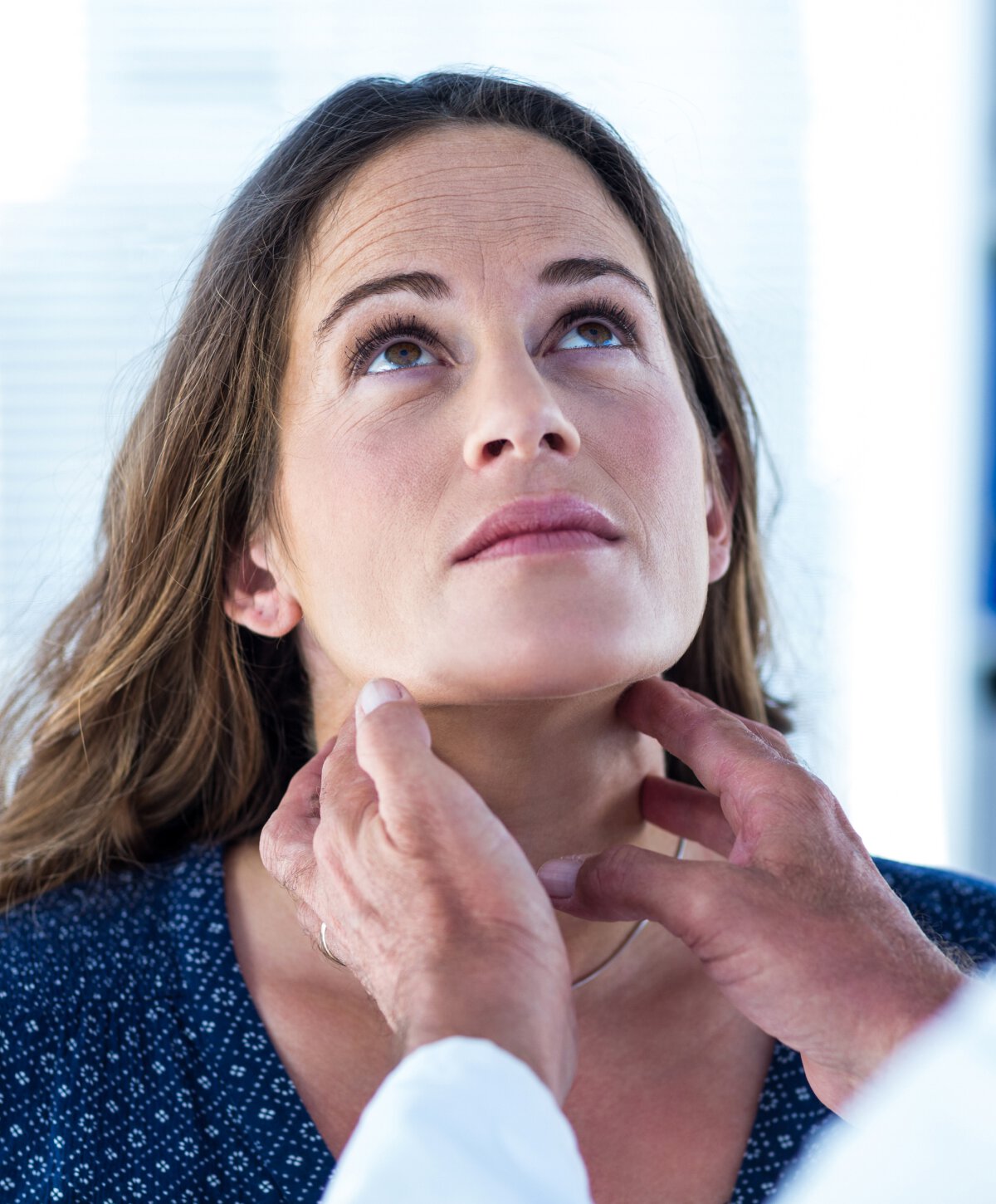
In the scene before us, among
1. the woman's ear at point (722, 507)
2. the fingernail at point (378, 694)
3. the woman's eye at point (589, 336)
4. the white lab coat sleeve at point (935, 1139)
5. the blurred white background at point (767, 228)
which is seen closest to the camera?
the white lab coat sleeve at point (935, 1139)

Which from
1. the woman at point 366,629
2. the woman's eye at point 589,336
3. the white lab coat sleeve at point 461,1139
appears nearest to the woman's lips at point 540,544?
the woman at point 366,629

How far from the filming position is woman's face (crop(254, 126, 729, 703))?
1.04 meters

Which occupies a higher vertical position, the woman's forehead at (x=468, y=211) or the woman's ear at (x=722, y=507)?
the woman's forehead at (x=468, y=211)

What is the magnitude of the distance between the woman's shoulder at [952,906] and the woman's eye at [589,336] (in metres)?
0.71

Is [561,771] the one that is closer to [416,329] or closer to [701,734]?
[701,734]

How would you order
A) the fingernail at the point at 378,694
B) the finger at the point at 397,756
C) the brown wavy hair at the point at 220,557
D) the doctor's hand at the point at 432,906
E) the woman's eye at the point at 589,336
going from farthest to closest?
the brown wavy hair at the point at 220,557
the woman's eye at the point at 589,336
the fingernail at the point at 378,694
the finger at the point at 397,756
the doctor's hand at the point at 432,906

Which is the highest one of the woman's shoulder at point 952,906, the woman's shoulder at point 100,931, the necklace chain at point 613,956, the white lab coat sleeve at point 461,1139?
the white lab coat sleeve at point 461,1139

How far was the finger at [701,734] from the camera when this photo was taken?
106cm

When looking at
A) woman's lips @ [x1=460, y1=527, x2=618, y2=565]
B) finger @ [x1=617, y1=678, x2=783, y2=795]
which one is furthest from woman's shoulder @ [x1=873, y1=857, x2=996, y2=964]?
woman's lips @ [x1=460, y1=527, x2=618, y2=565]

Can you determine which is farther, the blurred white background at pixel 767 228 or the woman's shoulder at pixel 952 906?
the blurred white background at pixel 767 228

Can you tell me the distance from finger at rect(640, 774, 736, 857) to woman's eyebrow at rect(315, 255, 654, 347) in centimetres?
54

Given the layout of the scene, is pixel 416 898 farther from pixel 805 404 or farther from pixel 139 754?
pixel 805 404

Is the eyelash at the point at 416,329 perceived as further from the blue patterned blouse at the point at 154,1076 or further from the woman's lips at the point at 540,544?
the blue patterned blouse at the point at 154,1076

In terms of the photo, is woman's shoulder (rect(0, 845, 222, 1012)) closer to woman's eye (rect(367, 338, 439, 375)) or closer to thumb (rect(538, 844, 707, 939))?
thumb (rect(538, 844, 707, 939))
